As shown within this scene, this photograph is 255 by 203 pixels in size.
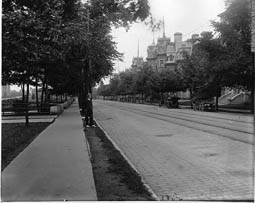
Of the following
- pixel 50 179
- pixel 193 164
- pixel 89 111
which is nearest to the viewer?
pixel 50 179

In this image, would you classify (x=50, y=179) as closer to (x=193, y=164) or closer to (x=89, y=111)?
(x=193, y=164)

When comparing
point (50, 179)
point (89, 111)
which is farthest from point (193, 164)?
point (89, 111)

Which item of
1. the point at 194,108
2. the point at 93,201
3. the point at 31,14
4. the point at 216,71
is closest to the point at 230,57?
the point at 216,71

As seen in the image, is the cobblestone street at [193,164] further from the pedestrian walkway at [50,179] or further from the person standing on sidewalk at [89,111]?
A: the person standing on sidewalk at [89,111]

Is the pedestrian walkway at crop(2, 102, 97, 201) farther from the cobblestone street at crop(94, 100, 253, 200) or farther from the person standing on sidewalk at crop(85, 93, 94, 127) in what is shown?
the person standing on sidewalk at crop(85, 93, 94, 127)

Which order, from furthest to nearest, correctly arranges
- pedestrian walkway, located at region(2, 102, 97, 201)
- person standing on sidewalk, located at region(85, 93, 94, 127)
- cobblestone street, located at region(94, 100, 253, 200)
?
person standing on sidewalk, located at region(85, 93, 94, 127) → cobblestone street, located at region(94, 100, 253, 200) → pedestrian walkway, located at region(2, 102, 97, 201)

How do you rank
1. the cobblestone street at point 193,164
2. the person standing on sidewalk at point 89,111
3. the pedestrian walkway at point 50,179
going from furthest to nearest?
1. the person standing on sidewalk at point 89,111
2. the cobblestone street at point 193,164
3. the pedestrian walkway at point 50,179

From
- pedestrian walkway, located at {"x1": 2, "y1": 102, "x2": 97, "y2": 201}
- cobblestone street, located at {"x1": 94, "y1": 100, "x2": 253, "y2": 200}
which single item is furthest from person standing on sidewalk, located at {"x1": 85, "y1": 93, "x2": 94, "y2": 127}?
→ pedestrian walkway, located at {"x1": 2, "y1": 102, "x2": 97, "y2": 201}

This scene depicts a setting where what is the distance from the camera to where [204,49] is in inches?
1022

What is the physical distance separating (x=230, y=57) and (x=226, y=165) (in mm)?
15018

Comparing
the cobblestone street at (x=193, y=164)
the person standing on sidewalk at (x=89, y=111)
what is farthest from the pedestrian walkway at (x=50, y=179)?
the person standing on sidewalk at (x=89, y=111)

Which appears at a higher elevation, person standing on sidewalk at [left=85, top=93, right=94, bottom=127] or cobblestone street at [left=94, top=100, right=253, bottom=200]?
person standing on sidewalk at [left=85, top=93, right=94, bottom=127]

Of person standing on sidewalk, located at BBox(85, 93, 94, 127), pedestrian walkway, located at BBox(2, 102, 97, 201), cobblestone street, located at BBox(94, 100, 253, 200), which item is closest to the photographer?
pedestrian walkway, located at BBox(2, 102, 97, 201)

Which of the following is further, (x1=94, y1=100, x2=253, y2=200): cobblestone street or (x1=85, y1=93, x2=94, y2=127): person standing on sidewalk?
(x1=85, y1=93, x2=94, y2=127): person standing on sidewalk
